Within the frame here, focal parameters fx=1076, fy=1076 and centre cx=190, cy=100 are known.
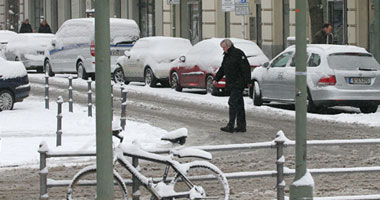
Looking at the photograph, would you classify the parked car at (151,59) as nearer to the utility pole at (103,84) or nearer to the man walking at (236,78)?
the man walking at (236,78)

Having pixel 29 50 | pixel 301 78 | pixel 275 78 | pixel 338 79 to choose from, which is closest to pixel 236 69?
pixel 338 79

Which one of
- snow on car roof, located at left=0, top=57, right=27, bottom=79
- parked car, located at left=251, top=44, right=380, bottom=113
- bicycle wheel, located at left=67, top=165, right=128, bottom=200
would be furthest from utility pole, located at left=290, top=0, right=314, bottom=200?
snow on car roof, located at left=0, top=57, right=27, bottom=79

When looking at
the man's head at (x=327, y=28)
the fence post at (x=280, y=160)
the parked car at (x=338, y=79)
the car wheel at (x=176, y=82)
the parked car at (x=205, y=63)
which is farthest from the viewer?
the car wheel at (x=176, y=82)

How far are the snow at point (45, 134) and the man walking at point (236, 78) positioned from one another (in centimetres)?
127

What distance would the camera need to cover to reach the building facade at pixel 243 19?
31516 millimetres

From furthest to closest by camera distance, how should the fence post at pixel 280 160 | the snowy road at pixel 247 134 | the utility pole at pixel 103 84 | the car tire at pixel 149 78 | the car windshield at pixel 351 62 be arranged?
the car tire at pixel 149 78 → the car windshield at pixel 351 62 → the snowy road at pixel 247 134 → the fence post at pixel 280 160 → the utility pole at pixel 103 84

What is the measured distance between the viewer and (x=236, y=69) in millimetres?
18062

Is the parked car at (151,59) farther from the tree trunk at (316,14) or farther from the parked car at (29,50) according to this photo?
the parked car at (29,50)

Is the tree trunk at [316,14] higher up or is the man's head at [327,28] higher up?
the tree trunk at [316,14]

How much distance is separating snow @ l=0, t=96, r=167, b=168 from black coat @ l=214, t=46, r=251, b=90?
145 centimetres

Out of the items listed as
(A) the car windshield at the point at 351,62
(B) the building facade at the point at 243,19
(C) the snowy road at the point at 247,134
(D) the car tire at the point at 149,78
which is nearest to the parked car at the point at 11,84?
(C) the snowy road at the point at 247,134

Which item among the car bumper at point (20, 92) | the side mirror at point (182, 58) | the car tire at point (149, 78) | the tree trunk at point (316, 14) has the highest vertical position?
the tree trunk at point (316, 14)

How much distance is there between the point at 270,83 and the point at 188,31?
21.3 meters

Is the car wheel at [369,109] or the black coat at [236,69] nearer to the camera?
the black coat at [236,69]
